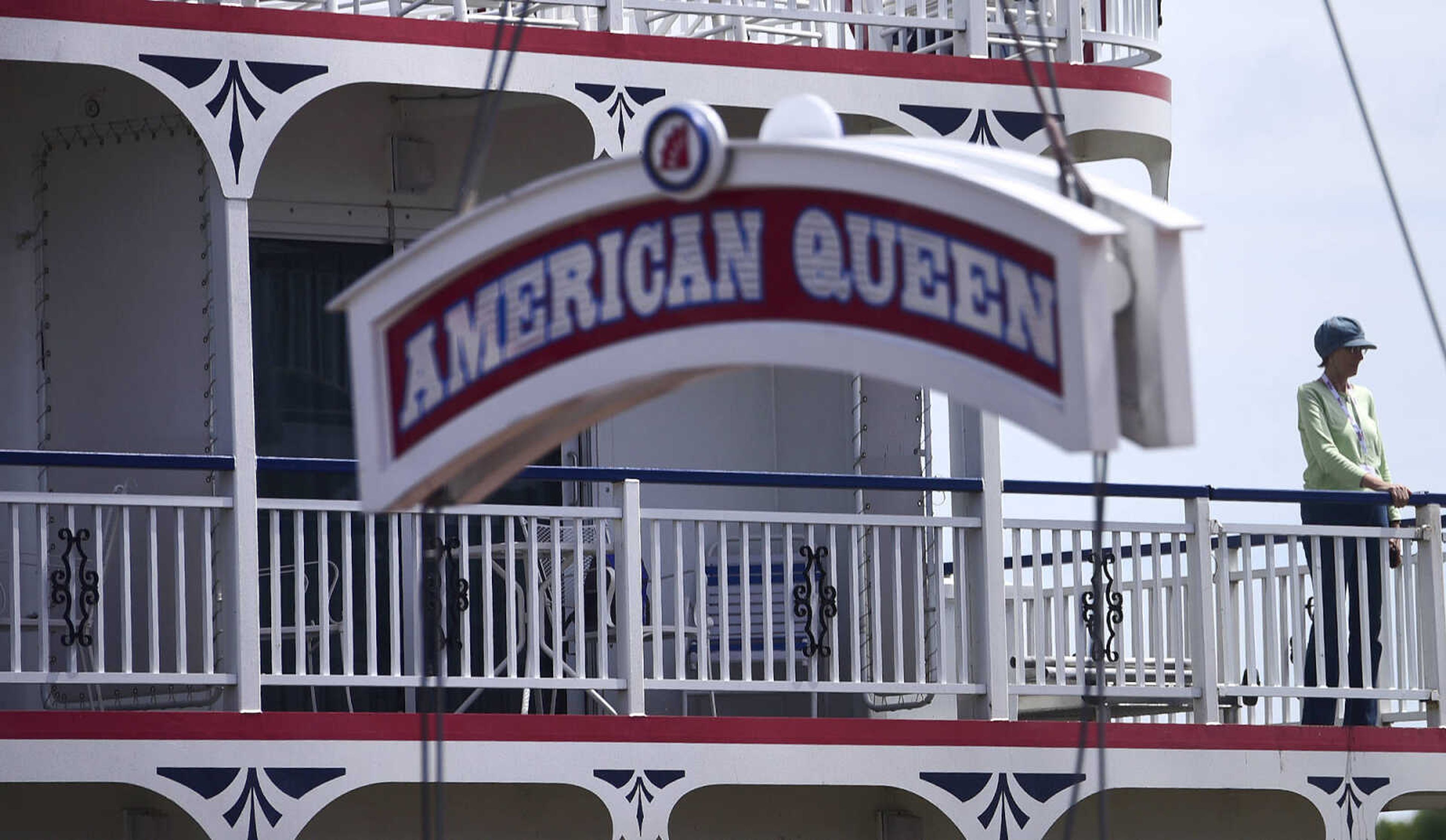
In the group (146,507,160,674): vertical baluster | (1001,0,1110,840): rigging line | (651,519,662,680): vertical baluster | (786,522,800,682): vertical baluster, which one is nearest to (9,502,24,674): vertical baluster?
(146,507,160,674): vertical baluster

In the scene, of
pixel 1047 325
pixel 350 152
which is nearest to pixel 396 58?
pixel 350 152

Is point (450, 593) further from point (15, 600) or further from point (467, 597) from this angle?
point (15, 600)

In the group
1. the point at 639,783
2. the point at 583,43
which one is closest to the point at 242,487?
the point at 639,783

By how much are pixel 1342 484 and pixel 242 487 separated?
4.72 m

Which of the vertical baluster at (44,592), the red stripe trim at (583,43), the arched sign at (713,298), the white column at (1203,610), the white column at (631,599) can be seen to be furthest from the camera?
the white column at (1203,610)

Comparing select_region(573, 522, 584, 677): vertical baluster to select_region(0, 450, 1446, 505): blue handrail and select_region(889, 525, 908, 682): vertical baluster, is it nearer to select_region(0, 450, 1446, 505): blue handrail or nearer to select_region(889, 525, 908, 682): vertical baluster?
select_region(0, 450, 1446, 505): blue handrail

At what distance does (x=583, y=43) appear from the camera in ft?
32.6

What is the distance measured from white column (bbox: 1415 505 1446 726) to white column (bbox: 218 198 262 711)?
4998 millimetres

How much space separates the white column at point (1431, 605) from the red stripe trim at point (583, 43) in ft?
7.50

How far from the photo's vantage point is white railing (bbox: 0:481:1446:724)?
9.23 m

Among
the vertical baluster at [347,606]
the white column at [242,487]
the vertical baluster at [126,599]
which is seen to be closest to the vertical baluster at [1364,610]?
the vertical baluster at [347,606]

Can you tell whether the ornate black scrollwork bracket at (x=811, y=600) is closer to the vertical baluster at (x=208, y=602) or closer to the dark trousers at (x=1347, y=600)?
the dark trousers at (x=1347, y=600)

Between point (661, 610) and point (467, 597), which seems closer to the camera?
point (467, 597)

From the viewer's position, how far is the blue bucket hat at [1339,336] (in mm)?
10336
